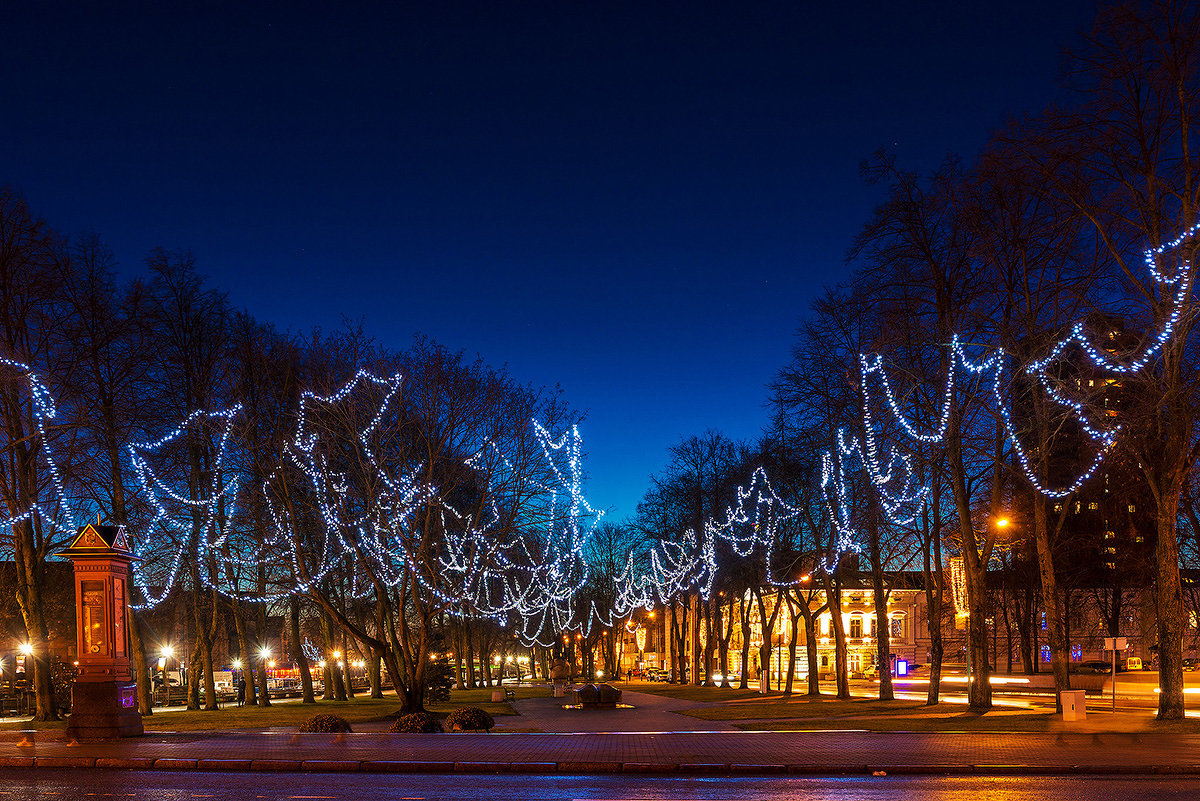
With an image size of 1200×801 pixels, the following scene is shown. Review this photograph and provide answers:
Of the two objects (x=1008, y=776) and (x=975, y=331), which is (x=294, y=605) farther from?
(x=1008, y=776)

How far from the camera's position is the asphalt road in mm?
13828

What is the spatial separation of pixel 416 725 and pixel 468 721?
1.47 m

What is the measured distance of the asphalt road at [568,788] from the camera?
13.8m

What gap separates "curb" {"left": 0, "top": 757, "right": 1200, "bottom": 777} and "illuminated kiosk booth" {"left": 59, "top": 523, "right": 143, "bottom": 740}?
433 centimetres

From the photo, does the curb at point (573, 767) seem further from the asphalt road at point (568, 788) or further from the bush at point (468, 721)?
the bush at point (468, 721)

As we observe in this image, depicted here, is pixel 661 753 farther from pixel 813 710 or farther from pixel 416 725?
pixel 813 710

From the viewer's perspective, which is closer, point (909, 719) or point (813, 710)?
point (909, 719)

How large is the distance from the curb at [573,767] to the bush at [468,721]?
9.13m

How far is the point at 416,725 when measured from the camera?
26531mm

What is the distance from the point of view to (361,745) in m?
21.7

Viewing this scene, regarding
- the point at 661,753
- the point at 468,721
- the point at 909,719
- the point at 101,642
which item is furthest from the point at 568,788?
the point at 909,719

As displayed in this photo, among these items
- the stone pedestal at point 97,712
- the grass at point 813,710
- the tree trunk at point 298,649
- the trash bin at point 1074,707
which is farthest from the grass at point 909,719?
the tree trunk at point 298,649

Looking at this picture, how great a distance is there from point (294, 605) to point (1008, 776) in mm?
33914

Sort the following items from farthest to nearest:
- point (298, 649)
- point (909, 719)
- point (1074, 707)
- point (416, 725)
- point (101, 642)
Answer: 1. point (298, 649)
2. point (909, 719)
3. point (416, 725)
4. point (101, 642)
5. point (1074, 707)
